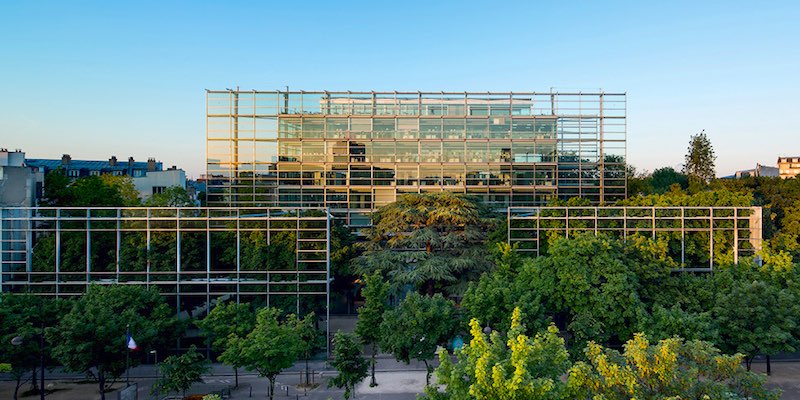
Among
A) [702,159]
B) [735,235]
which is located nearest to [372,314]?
[735,235]

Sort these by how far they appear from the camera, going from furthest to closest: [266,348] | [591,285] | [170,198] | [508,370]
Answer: [170,198] → [591,285] → [266,348] → [508,370]

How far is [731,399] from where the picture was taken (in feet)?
48.2

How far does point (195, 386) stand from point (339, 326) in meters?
12.8

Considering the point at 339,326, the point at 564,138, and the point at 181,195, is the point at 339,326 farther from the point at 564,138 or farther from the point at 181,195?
the point at 181,195

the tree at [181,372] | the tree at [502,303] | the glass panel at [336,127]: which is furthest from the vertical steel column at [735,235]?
the tree at [181,372]

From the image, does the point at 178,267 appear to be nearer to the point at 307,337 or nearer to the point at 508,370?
the point at 307,337

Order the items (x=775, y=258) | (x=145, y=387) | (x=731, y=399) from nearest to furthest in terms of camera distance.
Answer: (x=731, y=399)
(x=145, y=387)
(x=775, y=258)

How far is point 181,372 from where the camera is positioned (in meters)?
24.3

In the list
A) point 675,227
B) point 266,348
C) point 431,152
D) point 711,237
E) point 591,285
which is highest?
point 431,152

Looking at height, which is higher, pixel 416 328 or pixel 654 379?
pixel 654 379

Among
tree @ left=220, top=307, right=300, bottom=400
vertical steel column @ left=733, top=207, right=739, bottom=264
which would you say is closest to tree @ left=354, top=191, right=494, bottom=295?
tree @ left=220, top=307, right=300, bottom=400

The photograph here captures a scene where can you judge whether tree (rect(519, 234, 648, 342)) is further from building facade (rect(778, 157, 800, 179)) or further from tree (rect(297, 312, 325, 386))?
building facade (rect(778, 157, 800, 179))

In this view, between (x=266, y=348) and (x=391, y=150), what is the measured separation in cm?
2528

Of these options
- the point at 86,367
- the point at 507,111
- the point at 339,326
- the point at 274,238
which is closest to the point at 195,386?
the point at 86,367
